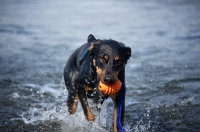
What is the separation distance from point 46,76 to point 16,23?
906 cm

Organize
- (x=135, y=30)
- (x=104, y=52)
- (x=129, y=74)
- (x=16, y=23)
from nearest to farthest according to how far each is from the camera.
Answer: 1. (x=104, y=52)
2. (x=129, y=74)
3. (x=135, y=30)
4. (x=16, y=23)

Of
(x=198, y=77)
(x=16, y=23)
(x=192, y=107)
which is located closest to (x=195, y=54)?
(x=198, y=77)

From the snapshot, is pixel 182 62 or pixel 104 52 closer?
pixel 104 52

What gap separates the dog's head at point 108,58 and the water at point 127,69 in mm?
1215

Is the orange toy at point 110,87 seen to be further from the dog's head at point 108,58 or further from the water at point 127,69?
the water at point 127,69

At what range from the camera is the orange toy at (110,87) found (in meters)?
4.62

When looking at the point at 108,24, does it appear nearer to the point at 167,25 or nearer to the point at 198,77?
the point at 167,25

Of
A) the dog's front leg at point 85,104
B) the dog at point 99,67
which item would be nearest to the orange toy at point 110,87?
the dog at point 99,67

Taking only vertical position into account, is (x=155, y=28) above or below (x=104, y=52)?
below

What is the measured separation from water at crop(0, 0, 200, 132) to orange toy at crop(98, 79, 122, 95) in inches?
43.3

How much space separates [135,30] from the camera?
16.2 m

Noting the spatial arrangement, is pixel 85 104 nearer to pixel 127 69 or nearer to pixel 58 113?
pixel 58 113

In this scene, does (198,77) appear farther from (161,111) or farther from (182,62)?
(161,111)

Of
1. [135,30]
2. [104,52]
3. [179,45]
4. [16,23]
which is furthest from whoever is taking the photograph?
[16,23]
